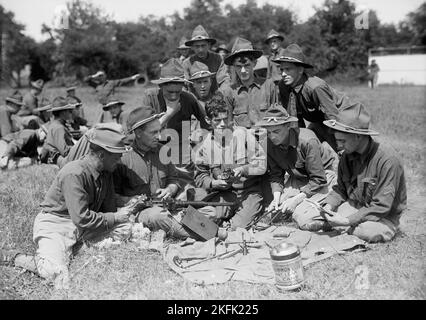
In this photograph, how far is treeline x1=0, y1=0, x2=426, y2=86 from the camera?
38.5 meters

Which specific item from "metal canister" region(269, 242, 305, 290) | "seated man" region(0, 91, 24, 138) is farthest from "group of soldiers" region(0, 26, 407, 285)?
"seated man" region(0, 91, 24, 138)

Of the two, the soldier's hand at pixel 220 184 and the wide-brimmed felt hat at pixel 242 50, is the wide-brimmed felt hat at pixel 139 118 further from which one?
the wide-brimmed felt hat at pixel 242 50

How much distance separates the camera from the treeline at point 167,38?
38550 millimetres

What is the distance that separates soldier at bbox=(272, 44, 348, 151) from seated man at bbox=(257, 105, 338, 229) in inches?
26.9

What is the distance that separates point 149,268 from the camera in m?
5.20

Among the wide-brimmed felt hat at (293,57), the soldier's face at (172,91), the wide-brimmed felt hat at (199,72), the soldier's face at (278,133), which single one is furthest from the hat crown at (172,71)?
the soldier's face at (278,133)

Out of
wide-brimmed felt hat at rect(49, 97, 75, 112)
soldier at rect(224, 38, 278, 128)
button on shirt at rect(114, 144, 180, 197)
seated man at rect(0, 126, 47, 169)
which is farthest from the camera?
seated man at rect(0, 126, 47, 169)

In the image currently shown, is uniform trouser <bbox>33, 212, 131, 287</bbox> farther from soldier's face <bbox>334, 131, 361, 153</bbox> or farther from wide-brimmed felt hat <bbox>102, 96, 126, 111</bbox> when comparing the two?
wide-brimmed felt hat <bbox>102, 96, 126, 111</bbox>

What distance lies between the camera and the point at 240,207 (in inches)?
272

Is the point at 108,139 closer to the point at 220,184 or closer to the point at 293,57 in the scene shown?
the point at 220,184

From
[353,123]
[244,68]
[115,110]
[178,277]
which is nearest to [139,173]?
[178,277]

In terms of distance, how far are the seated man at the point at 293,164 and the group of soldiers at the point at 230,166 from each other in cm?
1
